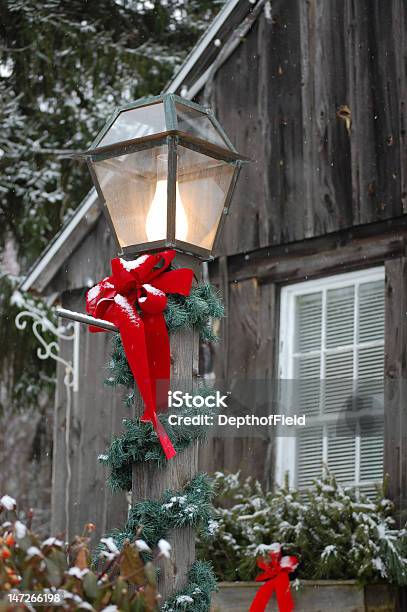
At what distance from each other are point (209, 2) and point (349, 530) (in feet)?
27.6

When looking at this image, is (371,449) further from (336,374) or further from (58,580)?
(58,580)

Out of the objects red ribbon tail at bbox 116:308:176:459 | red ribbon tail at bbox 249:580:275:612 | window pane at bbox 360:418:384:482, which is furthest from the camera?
window pane at bbox 360:418:384:482

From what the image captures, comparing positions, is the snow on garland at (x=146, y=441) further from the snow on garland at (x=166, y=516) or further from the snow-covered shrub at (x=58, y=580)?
the snow-covered shrub at (x=58, y=580)

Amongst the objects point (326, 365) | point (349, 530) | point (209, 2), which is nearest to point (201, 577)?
point (349, 530)

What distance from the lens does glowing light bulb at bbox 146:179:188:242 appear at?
13.2 feet

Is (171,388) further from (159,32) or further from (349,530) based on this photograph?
(159,32)

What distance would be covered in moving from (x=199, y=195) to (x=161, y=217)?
0.61 feet

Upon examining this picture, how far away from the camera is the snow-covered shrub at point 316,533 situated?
559cm

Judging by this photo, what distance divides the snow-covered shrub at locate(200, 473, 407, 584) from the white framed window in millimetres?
212

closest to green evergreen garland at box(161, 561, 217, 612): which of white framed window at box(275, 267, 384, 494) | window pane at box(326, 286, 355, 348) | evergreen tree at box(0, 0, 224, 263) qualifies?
white framed window at box(275, 267, 384, 494)

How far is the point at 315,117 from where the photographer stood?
22.3 ft

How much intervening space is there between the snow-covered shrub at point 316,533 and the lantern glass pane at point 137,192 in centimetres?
223

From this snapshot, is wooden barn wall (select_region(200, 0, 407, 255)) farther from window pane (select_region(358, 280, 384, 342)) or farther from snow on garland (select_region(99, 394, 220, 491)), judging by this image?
snow on garland (select_region(99, 394, 220, 491))

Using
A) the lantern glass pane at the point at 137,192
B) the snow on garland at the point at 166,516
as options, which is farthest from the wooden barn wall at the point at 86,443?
the snow on garland at the point at 166,516
